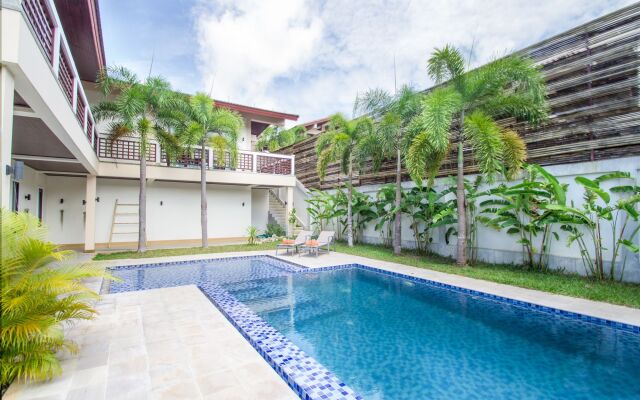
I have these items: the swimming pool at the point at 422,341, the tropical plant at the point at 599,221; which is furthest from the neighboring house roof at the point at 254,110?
the tropical plant at the point at 599,221

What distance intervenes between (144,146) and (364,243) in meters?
10.7

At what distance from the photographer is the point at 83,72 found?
44.6ft

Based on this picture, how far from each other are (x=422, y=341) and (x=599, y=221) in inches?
250

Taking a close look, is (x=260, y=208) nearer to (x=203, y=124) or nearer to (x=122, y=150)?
(x=203, y=124)

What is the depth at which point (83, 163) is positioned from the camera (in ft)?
34.6

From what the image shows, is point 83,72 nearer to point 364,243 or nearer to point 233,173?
point 233,173

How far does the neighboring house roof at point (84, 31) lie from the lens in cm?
902

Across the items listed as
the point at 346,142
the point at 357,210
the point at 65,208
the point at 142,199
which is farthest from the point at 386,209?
the point at 65,208

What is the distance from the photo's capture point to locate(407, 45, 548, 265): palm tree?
28.3 feet

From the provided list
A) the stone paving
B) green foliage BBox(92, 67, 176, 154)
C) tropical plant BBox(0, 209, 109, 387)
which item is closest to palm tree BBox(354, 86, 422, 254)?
green foliage BBox(92, 67, 176, 154)

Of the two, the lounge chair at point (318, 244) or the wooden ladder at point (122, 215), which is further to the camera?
the wooden ladder at point (122, 215)

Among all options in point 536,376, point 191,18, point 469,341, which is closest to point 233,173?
point 191,18

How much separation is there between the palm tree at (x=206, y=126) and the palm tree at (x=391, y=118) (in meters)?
5.35

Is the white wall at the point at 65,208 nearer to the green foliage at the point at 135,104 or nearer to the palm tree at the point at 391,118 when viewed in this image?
the green foliage at the point at 135,104
